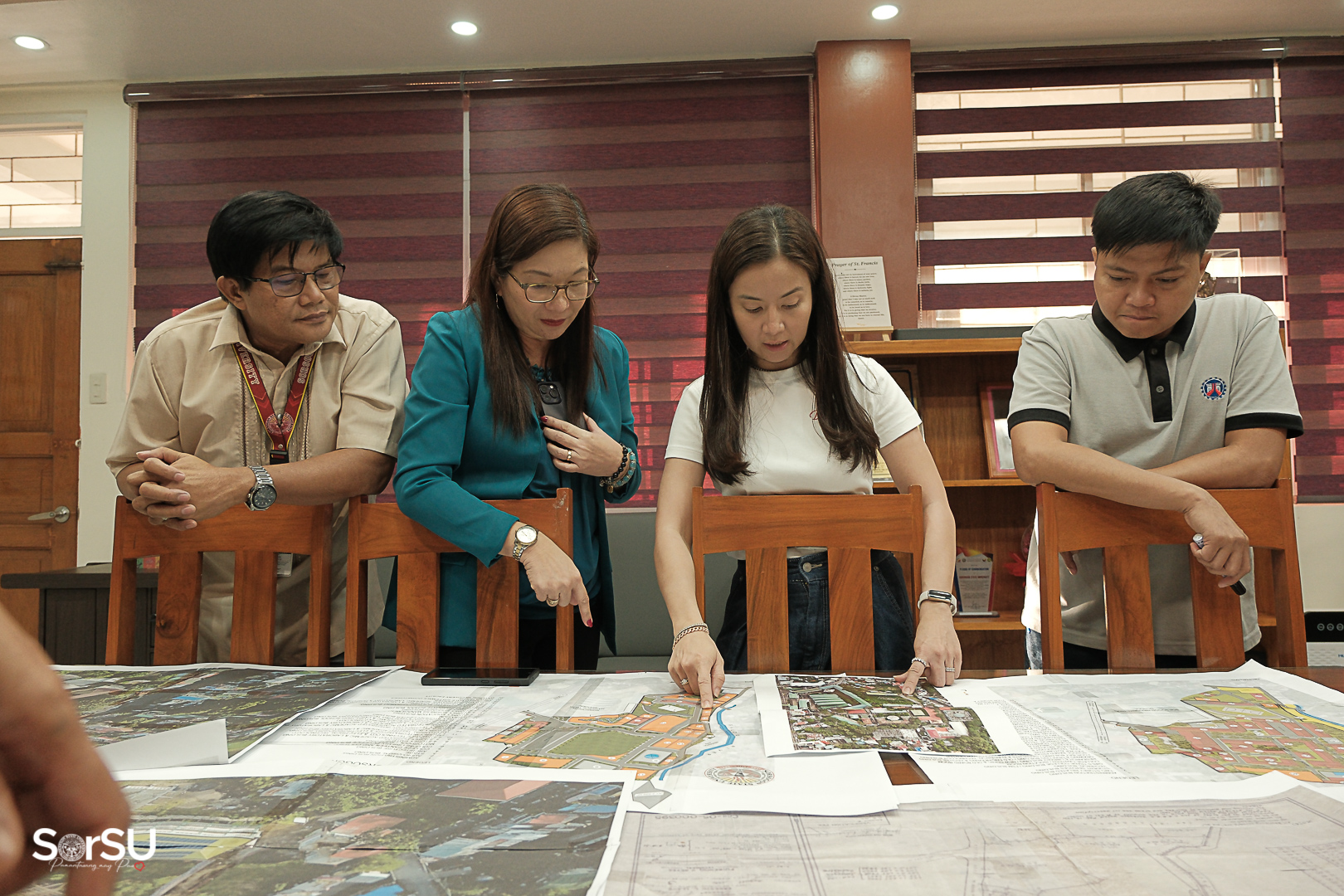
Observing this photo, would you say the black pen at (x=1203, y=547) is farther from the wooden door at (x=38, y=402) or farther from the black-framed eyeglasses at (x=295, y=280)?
the wooden door at (x=38, y=402)

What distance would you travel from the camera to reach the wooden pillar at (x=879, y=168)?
Result: 11.5ft

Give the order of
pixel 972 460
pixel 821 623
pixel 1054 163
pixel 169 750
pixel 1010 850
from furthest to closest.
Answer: pixel 1054 163 → pixel 972 460 → pixel 821 623 → pixel 169 750 → pixel 1010 850

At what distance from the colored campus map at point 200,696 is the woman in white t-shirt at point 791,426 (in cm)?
53

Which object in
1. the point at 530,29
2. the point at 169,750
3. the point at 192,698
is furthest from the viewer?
the point at 530,29

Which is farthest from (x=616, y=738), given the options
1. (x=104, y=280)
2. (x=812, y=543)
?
(x=104, y=280)

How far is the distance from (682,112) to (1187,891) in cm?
365

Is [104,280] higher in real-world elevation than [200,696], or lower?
higher

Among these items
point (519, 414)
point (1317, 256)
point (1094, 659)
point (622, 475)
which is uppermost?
point (1317, 256)

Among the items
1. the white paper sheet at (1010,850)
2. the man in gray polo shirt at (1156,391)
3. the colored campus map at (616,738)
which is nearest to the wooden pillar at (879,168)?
the man in gray polo shirt at (1156,391)

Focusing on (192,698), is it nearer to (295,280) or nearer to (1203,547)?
(295,280)

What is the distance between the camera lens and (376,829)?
67cm

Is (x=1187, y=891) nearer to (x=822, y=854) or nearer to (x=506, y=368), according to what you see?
(x=822, y=854)

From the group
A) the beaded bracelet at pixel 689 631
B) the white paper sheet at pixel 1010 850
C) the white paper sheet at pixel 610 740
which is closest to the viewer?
the white paper sheet at pixel 1010 850

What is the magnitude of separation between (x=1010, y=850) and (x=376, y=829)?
50 cm
